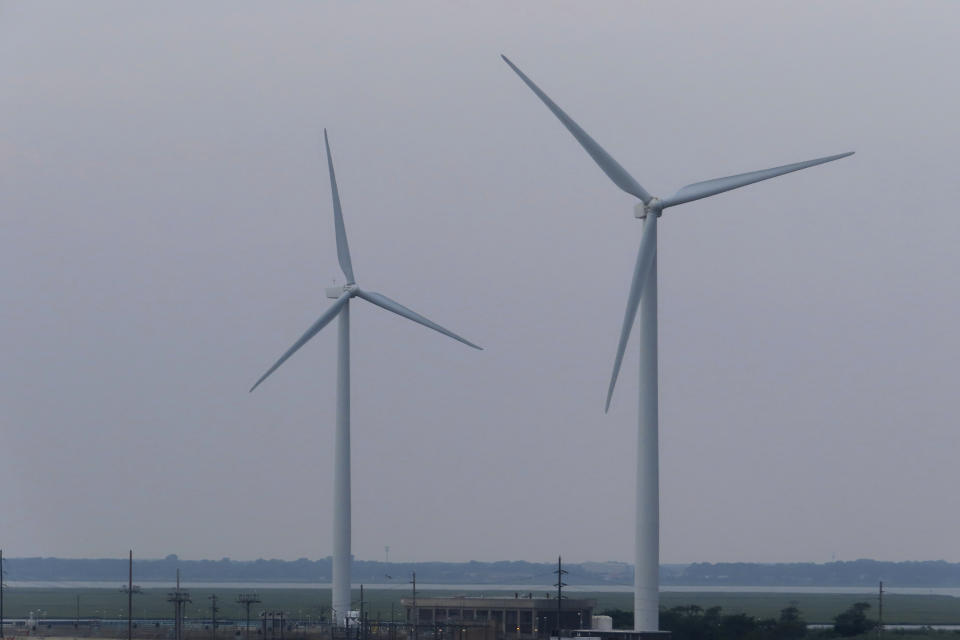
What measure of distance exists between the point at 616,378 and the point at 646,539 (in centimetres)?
998

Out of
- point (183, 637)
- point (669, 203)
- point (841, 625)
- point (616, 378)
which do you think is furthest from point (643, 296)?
point (841, 625)

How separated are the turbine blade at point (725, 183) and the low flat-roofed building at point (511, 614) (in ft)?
138

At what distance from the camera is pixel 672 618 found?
432 ft

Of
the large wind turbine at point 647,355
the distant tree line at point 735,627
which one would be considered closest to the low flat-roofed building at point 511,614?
the distant tree line at point 735,627

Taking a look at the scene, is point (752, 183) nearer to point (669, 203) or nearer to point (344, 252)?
point (669, 203)

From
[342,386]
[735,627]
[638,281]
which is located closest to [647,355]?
[638,281]

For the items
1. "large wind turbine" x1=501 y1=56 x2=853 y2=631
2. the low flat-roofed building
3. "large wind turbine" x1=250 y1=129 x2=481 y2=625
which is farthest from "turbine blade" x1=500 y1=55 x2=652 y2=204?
the low flat-roofed building

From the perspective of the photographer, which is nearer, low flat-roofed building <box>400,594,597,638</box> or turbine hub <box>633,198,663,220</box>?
turbine hub <box>633,198,663,220</box>

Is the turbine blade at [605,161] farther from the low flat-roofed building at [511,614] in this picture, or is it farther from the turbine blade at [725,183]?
the low flat-roofed building at [511,614]

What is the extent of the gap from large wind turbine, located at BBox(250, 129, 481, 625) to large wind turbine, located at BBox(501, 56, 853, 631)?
A: 2218cm

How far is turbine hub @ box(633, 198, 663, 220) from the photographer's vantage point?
76637 mm

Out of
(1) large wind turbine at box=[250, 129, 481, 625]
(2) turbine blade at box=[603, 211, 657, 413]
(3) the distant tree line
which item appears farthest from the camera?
(3) the distant tree line

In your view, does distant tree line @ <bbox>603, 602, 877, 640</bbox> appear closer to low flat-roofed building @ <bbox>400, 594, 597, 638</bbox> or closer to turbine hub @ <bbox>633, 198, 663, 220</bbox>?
low flat-roofed building @ <bbox>400, 594, 597, 638</bbox>

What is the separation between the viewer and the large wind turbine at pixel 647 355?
7425 cm
